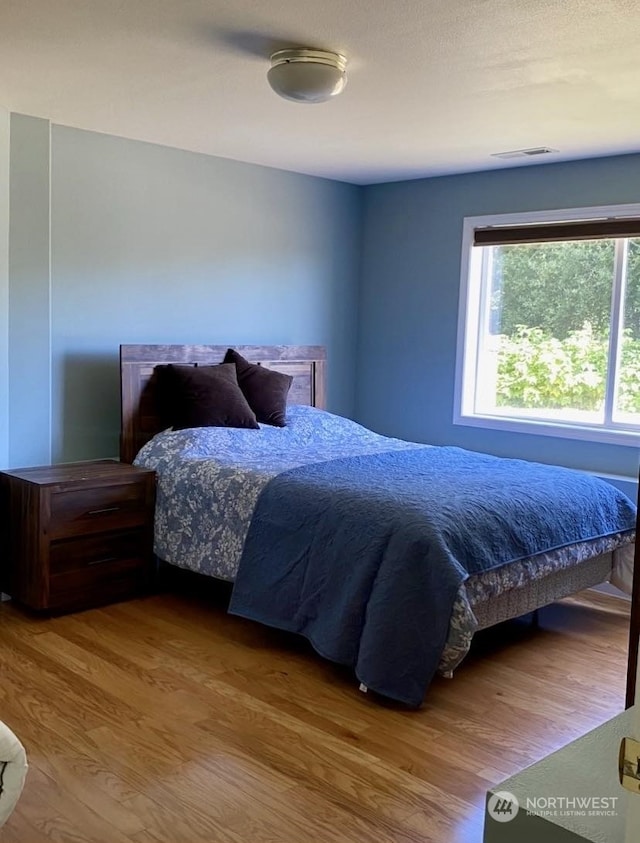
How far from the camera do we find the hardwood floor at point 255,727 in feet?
7.09

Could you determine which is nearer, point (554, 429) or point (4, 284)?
point (4, 284)

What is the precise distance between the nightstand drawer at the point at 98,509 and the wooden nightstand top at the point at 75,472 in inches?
2.0

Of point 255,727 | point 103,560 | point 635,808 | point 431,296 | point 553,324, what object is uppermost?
point 431,296

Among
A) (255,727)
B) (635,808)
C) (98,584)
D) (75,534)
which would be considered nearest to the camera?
(635,808)

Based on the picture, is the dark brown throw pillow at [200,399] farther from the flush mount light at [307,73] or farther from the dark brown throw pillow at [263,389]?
the flush mount light at [307,73]

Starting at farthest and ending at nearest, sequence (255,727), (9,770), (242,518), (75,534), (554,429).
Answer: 1. (554,429)
2. (75,534)
3. (242,518)
4. (255,727)
5. (9,770)

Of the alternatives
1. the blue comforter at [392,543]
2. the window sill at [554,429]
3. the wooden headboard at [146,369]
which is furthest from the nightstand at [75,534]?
the window sill at [554,429]

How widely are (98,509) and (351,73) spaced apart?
2095 mm

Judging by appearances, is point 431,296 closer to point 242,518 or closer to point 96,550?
point 242,518

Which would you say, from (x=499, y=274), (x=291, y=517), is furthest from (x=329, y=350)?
(x=291, y=517)

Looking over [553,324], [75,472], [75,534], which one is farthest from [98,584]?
[553,324]

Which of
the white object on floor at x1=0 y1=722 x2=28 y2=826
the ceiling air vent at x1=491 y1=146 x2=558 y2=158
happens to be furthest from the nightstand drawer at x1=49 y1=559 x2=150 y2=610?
the ceiling air vent at x1=491 y1=146 x2=558 y2=158

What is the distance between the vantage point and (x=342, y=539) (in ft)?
9.93

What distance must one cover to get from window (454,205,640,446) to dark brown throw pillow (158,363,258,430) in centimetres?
153
